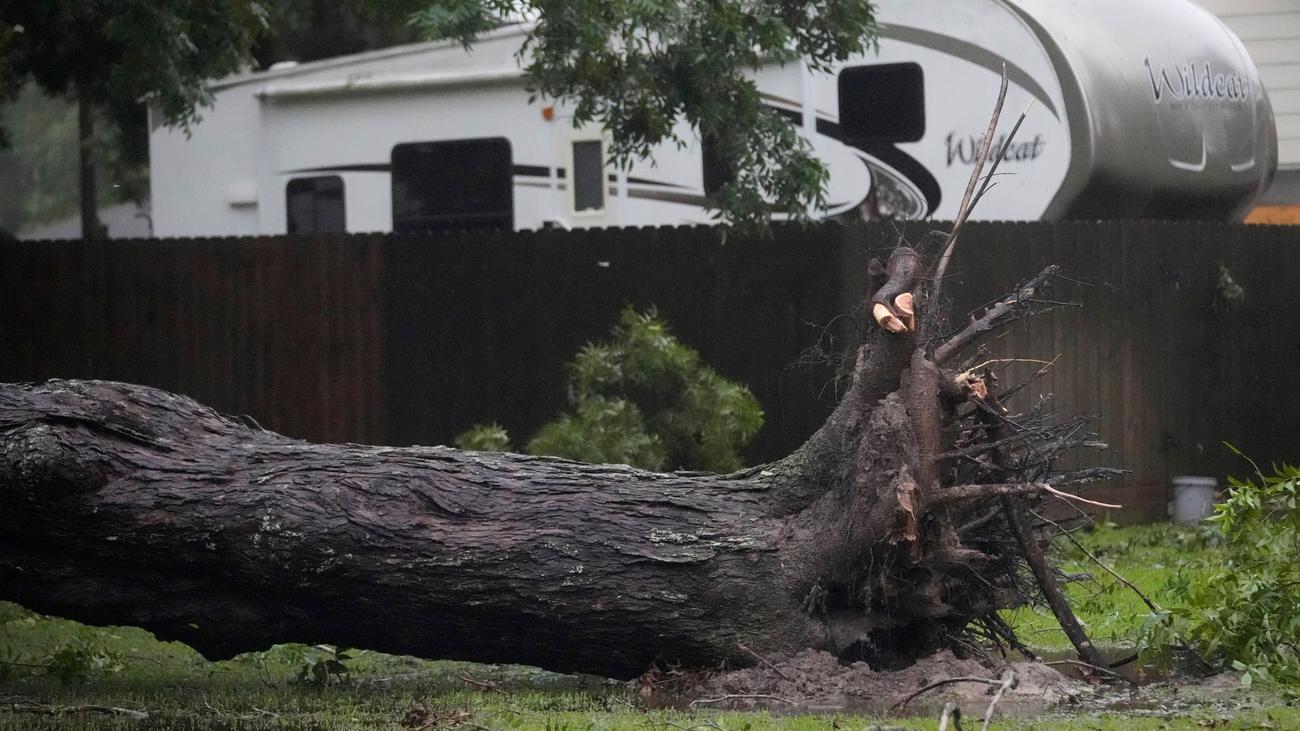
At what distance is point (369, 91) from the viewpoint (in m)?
15.8

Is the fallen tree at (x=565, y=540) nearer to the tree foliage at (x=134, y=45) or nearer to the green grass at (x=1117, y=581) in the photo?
→ the green grass at (x=1117, y=581)

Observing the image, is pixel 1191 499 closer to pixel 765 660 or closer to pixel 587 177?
pixel 587 177

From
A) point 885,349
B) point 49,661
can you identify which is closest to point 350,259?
point 49,661

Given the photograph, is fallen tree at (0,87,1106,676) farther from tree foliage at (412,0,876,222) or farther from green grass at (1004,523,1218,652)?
tree foliage at (412,0,876,222)

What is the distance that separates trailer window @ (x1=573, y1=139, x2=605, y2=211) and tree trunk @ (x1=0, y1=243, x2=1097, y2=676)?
8.53 metres

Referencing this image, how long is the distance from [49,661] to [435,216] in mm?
8380

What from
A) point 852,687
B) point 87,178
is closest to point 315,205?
point 87,178

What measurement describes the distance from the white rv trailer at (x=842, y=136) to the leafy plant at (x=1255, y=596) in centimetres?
568

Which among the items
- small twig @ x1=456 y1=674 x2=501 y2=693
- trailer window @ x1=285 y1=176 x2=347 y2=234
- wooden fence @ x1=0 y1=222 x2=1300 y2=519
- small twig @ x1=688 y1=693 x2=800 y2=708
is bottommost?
small twig @ x1=456 y1=674 x2=501 y2=693

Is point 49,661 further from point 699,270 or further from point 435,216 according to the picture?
point 435,216

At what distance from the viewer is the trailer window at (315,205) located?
16.1 meters

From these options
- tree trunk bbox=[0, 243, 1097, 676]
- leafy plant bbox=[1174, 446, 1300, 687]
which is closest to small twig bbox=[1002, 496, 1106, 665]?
tree trunk bbox=[0, 243, 1097, 676]

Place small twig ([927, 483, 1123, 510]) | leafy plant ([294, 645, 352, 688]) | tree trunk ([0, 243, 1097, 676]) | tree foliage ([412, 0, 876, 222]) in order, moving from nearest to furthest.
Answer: small twig ([927, 483, 1123, 510]) < tree trunk ([0, 243, 1097, 676]) < leafy plant ([294, 645, 352, 688]) < tree foliage ([412, 0, 876, 222])

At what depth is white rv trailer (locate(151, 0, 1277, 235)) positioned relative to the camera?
13.0 meters
